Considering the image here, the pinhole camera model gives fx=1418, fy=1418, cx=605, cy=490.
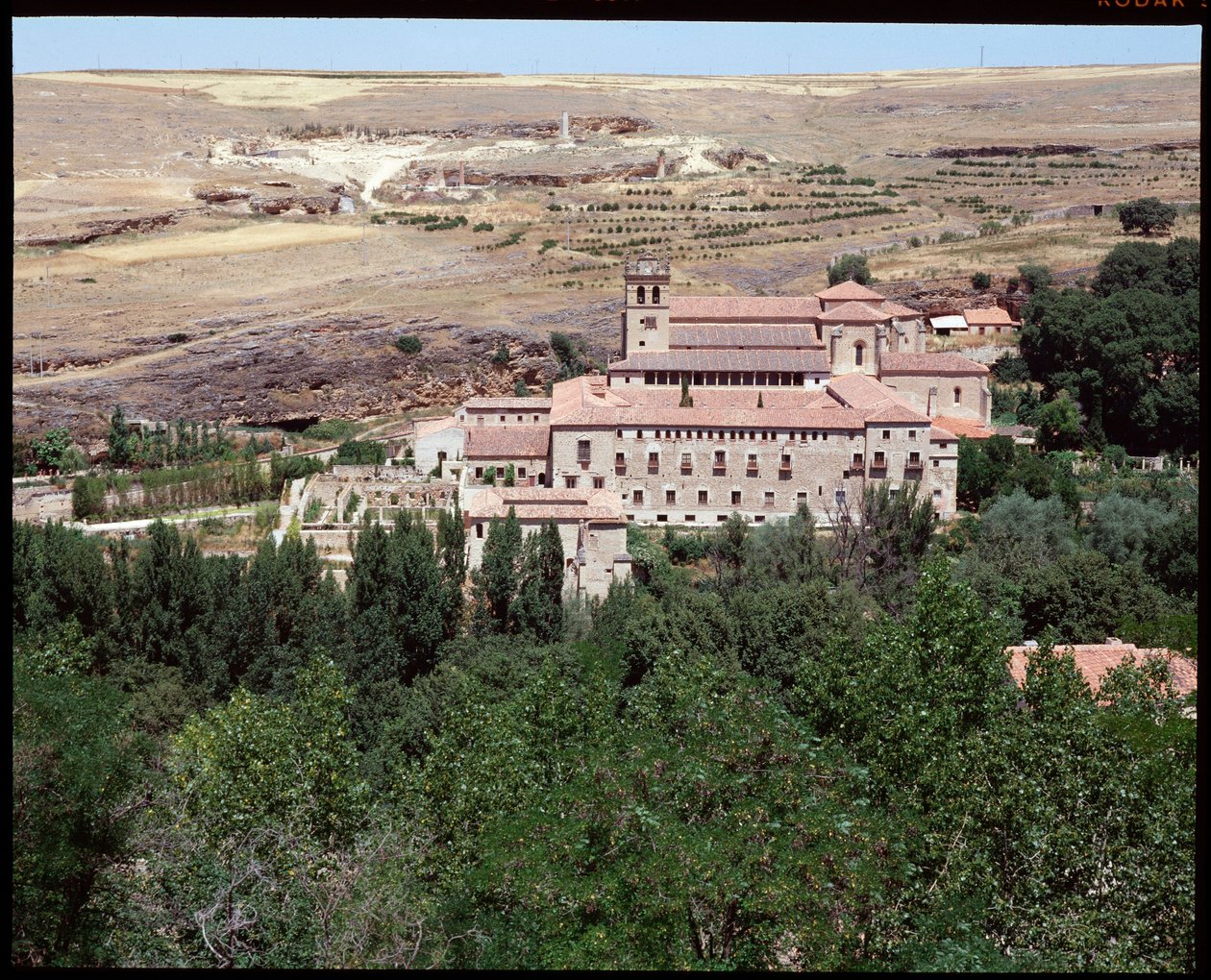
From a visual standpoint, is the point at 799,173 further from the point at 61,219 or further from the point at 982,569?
the point at 982,569

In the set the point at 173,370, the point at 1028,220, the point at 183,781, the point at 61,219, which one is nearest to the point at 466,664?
the point at 183,781

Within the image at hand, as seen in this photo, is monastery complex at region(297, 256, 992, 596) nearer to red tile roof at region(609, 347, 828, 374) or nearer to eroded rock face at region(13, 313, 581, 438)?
red tile roof at region(609, 347, 828, 374)

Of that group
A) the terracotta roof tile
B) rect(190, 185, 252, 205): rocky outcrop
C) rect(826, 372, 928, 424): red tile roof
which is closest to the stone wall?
rect(826, 372, 928, 424): red tile roof

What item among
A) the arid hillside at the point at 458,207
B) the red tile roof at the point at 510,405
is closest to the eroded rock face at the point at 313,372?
the arid hillside at the point at 458,207

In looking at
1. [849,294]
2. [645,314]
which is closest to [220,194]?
[645,314]

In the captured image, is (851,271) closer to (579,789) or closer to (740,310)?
(740,310)

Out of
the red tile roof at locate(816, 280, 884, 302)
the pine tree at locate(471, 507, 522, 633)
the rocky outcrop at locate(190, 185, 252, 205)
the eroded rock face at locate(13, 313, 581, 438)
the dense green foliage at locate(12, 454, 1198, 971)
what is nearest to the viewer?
the dense green foliage at locate(12, 454, 1198, 971)
